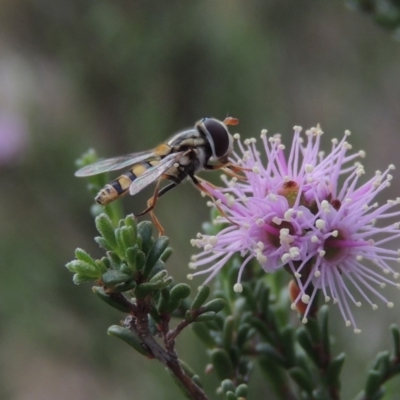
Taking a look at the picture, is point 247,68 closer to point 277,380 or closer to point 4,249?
point 4,249

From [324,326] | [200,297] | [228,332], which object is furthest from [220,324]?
[200,297]

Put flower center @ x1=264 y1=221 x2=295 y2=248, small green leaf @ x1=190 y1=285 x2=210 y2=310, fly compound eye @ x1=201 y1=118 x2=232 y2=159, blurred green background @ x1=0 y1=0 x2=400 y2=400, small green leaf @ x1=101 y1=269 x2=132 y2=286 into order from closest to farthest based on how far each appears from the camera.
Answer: small green leaf @ x1=101 y1=269 x2=132 y2=286
small green leaf @ x1=190 y1=285 x2=210 y2=310
flower center @ x1=264 y1=221 x2=295 y2=248
fly compound eye @ x1=201 y1=118 x2=232 y2=159
blurred green background @ x1=0 y1=0 x2=400 y2=400

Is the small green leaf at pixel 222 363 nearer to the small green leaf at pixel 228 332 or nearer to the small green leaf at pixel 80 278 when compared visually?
the small green leaf at pixel 228 332

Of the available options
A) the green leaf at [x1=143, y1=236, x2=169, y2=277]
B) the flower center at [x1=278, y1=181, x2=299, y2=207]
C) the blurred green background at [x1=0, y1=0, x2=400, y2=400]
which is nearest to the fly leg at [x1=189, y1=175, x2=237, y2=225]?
the flower center at [x1=278, y1=181, x2=299, y2=207]

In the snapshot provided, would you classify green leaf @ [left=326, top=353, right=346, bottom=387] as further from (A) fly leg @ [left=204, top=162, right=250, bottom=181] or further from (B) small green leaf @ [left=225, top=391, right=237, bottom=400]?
(A) fly leg @ [left=204, top=162, right=250, bottom=181]

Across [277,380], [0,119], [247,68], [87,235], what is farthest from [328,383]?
[0,119]

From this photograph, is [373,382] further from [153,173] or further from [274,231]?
[153,173]
